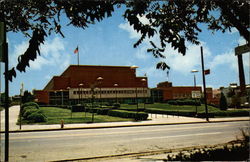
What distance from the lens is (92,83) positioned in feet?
221

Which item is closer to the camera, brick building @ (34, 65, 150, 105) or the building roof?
brick building @ (34, 65, 150, 105)

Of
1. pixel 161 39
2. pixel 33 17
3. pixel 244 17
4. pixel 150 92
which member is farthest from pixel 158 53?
pixel 150 92

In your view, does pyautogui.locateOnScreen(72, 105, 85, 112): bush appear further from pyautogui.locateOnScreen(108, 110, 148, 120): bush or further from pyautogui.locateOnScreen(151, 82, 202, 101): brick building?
pyautogui.locateOnScreen(151, 82, 202, 101): brick building

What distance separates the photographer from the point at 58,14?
3.55 metres

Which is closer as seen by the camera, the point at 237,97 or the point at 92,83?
the point at 237,97

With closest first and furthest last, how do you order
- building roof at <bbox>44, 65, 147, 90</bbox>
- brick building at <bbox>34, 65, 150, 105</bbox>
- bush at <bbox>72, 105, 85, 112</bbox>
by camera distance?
1. bush at <bbox>72, 105, 85, 112</bbox>
2. brick building at <bbox>34, 65, 150, 105</bbox>
3. building roof at <bbox>44, 65, 147, 90</bbox>

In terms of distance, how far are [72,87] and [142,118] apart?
47572mm

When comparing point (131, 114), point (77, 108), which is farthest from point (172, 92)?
point (131, 114)

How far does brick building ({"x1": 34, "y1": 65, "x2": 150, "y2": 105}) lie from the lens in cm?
6606

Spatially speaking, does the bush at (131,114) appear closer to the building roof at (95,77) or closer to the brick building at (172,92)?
the building roof at (95,77)

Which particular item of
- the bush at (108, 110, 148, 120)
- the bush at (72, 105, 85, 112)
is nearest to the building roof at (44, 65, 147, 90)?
the bush at (72, 105, 85, 112)

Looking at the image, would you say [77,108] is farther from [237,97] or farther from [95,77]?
[95,77]

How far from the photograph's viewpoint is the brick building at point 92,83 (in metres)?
66.1

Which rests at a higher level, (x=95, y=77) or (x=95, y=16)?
(x=95, y=77)
